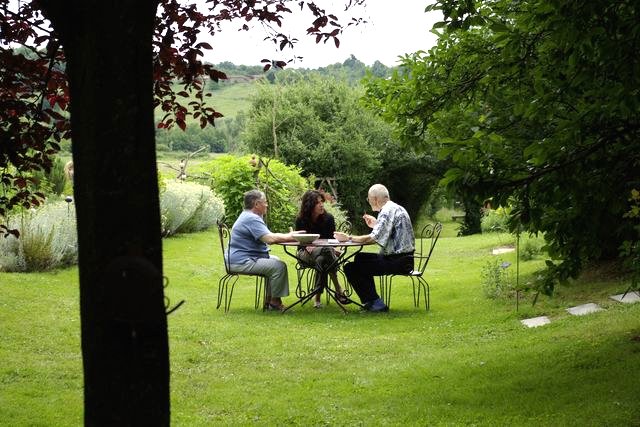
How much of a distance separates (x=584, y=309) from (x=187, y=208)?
32.7ft

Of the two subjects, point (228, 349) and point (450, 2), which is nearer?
point (450, 2)

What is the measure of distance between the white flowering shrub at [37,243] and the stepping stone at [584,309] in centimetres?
700

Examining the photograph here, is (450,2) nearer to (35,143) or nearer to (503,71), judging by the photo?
(503,71)

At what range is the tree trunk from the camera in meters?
2.52

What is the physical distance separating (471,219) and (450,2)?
82.0ft

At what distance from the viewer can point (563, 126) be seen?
4328 mm

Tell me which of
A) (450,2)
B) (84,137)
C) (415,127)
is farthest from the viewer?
(415,127)

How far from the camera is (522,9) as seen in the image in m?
5.76

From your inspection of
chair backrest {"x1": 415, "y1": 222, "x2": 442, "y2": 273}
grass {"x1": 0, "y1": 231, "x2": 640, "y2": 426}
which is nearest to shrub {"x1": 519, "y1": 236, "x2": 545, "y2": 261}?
chair backrest {"x1": 415, "y1": 222, "x2": 442, "y2": 273}

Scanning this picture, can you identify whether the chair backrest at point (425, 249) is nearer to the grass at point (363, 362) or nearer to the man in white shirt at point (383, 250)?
the man in white shirt at point (383, 250)

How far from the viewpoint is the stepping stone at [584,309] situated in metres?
8.11

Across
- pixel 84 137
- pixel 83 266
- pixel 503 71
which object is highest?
pixel 503 71

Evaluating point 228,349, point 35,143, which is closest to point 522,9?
point 35,143

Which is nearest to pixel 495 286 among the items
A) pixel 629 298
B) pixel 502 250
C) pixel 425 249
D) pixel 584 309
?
pixel 584 309
